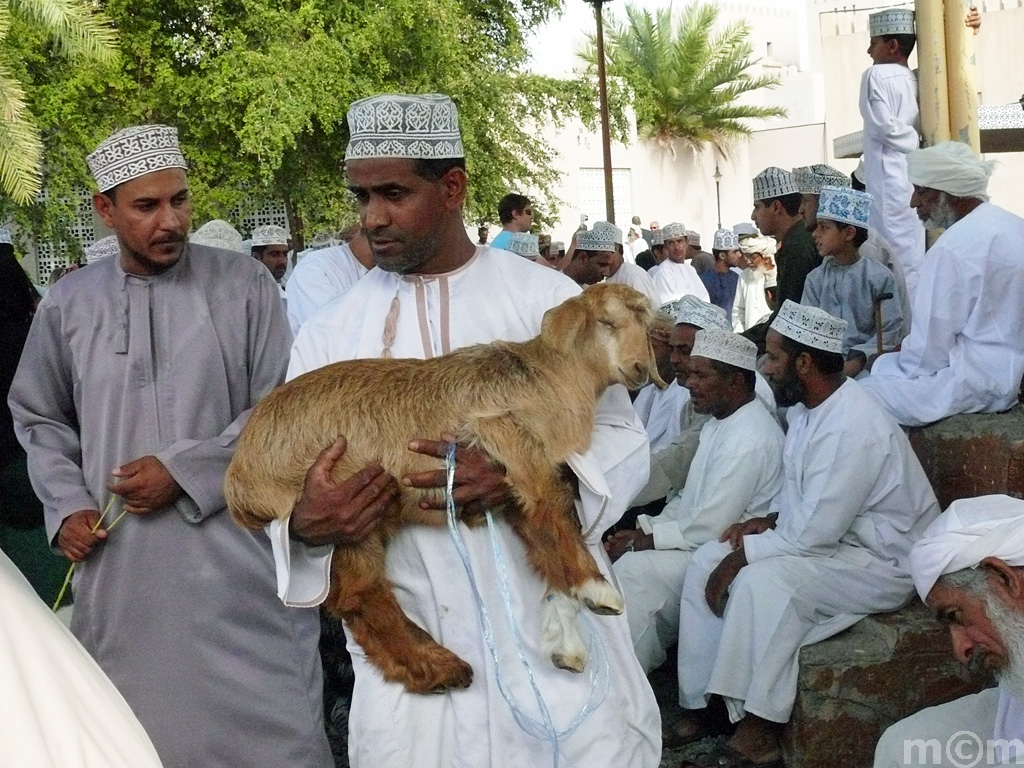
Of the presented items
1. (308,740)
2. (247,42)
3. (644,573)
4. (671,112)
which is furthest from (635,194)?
(308,740)

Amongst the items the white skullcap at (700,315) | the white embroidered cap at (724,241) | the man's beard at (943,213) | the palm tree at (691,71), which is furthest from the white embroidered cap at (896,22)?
the palm tree at (691,71)

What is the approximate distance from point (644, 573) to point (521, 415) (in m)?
3.57

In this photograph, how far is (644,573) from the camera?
6.27 m

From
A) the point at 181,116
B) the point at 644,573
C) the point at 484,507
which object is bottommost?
the point at 644,573

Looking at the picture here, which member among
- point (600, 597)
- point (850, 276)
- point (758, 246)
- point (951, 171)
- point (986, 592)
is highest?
point (951, 171)

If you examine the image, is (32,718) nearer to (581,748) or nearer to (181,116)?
(581,748)

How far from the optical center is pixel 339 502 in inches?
109

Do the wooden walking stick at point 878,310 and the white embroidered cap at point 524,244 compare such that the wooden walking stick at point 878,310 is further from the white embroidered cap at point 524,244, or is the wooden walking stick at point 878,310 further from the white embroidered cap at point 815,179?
the white embroidered cap at point 524,244

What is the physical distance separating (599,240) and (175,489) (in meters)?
7.41

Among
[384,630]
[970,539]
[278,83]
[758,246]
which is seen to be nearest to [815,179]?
[970,539]

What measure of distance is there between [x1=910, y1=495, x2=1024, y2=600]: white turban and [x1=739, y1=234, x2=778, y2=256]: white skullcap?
13.7 meters

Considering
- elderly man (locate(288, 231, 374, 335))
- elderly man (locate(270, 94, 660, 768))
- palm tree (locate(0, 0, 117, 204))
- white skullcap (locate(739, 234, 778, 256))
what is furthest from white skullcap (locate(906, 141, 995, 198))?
white skullcap (locate(739, 234, 778, 256))

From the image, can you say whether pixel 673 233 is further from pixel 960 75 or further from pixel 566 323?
pixel 566 323

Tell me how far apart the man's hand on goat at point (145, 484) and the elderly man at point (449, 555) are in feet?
2.46
